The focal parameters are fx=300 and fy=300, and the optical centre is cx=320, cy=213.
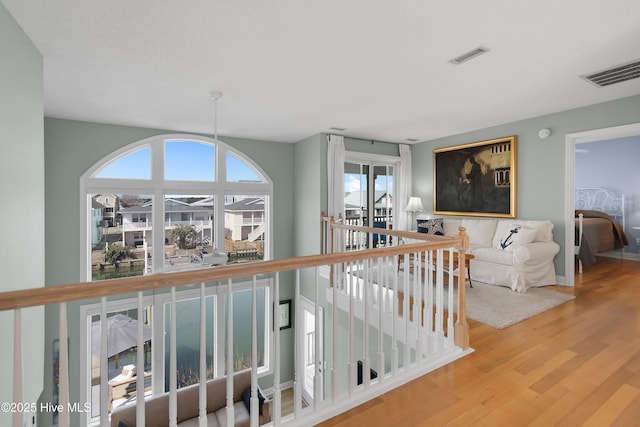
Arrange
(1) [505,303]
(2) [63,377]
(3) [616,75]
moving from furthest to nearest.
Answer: (1) [505,303], (3) [616,75], (2) [63,377]

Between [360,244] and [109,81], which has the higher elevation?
[109,81]

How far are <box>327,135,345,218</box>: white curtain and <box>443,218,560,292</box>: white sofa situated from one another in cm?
225

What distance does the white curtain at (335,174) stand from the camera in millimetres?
5285

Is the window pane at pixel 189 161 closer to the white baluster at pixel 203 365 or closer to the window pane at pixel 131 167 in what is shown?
the window pane at pixel 131 167

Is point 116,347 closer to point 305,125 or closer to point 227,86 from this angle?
point 227,86

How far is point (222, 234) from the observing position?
212 inches

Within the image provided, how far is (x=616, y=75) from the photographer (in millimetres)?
2939

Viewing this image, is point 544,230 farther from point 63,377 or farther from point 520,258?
point 63,377

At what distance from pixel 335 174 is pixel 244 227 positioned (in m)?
2.01

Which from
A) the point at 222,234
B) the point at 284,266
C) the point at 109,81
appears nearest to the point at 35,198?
the point at 109,81

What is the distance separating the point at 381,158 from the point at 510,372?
4444 mm

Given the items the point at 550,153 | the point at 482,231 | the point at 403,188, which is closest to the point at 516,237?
the point at 482,231

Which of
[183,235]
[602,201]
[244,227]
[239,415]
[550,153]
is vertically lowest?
[239,415]

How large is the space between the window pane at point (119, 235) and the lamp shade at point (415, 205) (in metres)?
4.68
